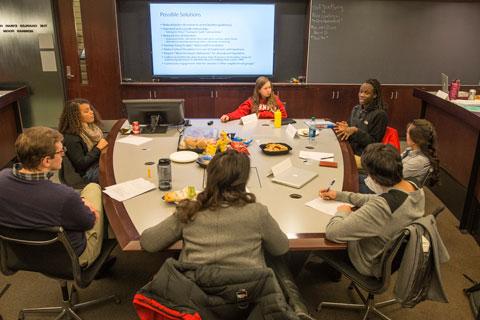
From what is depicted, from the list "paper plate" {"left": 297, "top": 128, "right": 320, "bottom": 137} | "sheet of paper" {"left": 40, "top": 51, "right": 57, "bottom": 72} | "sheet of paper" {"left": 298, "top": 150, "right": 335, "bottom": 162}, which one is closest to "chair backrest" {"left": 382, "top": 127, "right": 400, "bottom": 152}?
"paper plate" {"left": 297, "top": 128, "right": 320, "bottom": 137}

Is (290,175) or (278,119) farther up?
(278,119)

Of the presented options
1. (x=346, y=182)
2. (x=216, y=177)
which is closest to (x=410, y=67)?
(x=346, y=182)

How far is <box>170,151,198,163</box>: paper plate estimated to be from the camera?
291 centimetres

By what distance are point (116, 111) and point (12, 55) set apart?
1.60 meters

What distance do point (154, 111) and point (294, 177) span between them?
1.66 m

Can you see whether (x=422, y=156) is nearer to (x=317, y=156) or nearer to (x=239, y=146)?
(x=317, y=156)

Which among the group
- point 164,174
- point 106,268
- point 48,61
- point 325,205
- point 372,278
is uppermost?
point 48,61

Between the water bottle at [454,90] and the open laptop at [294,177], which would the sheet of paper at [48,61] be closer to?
the open laptop at [294,177]

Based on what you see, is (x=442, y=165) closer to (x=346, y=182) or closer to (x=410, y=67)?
(x=410, y=67)

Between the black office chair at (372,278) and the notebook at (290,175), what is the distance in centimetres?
45

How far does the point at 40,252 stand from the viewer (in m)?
2.01

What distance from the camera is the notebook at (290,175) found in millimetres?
2544

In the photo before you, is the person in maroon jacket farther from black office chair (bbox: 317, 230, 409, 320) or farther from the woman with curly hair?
black office chair (bbox: 317, 230, 409, 320)

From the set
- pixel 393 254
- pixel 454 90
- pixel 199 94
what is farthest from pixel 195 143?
pixel 454 90
